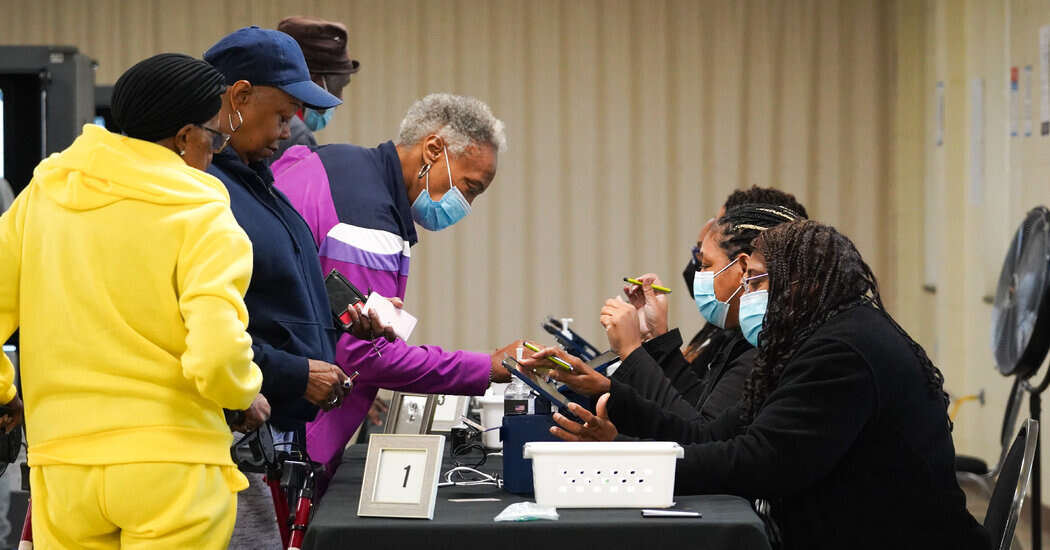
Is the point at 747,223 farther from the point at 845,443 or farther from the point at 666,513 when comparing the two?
the point at 666,513

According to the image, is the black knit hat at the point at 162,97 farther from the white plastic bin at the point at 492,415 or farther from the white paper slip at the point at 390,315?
the white plastic bin at the point at 492,415

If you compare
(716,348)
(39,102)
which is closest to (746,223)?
(716,348)

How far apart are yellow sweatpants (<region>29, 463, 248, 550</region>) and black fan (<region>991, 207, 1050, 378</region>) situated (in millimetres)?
2452

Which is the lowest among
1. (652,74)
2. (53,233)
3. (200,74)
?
(53,233)

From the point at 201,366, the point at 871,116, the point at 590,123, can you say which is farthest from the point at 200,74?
the point at 871,116

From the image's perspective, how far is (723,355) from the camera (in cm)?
251

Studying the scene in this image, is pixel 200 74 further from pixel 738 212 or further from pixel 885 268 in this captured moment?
pixel 885 268

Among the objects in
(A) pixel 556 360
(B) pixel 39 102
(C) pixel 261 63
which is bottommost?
(A) pixel 556 360

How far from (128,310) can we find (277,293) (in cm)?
35

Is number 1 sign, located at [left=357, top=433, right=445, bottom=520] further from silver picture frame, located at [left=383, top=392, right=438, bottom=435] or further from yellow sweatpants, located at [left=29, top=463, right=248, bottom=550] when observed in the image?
silver picture frame, located at [left=383, top=392, right=438, bottom=435]

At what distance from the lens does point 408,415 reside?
2.84 m

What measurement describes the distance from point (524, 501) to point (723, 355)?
0.73 metres

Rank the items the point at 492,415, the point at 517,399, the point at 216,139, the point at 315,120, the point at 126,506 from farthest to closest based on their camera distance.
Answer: the point at 315,120
the point at 492,415
the point at 517,399
the point at 216,139
the point at 126,506

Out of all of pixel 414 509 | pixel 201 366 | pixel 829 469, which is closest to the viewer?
pixel 201 366
